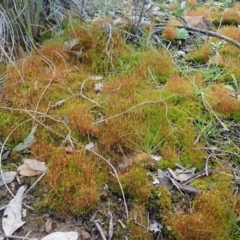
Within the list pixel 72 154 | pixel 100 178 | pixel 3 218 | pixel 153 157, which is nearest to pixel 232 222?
pixel 153 157

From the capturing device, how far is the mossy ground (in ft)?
4.79

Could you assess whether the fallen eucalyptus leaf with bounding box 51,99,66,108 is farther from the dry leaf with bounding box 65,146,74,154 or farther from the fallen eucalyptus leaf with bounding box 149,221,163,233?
the fallen eucalyptus leaf with bounding box 149,221,163,233

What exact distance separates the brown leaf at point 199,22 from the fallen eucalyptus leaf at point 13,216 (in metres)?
1.93

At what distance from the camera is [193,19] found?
9.58ft

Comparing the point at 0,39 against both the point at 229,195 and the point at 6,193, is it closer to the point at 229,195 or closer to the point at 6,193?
the point at 6,193

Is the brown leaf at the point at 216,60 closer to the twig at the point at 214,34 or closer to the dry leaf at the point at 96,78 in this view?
the twig at the point at 214,34

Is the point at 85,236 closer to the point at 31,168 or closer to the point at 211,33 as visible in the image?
the point at 31,168

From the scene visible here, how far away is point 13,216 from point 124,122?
65 cm

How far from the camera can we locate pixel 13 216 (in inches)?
55.9

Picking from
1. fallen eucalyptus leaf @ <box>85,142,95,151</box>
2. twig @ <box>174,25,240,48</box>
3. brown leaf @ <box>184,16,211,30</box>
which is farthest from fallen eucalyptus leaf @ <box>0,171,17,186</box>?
brown leaf @ <box>184,16,211,30</box>

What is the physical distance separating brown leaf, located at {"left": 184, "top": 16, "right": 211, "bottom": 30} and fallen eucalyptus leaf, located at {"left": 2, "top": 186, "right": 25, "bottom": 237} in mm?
1929

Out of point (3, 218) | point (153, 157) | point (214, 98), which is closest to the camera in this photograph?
point (3, 218)

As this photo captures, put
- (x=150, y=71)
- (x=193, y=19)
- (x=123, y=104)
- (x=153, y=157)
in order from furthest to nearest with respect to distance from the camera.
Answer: (x=193, y=19)
(x=150, y=71)
(x=123, y=104)
(x=153, y=157)

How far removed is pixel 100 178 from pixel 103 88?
62 cm
